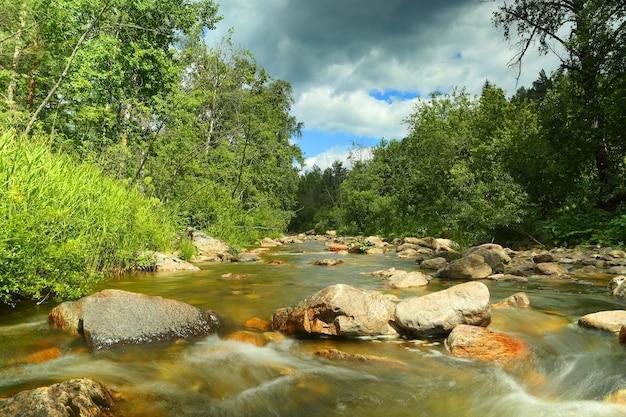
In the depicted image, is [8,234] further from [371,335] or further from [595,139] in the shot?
[595,139]

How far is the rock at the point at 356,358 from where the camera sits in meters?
4.06

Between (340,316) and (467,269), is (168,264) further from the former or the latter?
(467,269)

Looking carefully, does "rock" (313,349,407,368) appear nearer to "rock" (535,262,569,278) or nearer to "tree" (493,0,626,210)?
"rock" (535,262,569,278)

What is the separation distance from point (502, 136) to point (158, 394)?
2155cm

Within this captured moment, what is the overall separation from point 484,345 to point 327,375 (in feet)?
6.36

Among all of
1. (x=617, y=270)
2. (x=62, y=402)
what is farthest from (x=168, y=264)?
(x=617, y=270)

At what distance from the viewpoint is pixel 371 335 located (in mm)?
4918

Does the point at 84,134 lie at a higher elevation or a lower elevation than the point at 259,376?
higher

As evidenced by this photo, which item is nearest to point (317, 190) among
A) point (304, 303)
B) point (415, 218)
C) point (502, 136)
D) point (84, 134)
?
point (415, 218)

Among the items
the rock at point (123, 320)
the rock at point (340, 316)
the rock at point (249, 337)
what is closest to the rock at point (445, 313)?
the rock at point (340, 316)

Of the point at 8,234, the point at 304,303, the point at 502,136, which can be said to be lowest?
the point at 304,303

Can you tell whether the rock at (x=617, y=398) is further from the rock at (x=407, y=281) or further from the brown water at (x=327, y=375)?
the rock at (x=407, y=281)

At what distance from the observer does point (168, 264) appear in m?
9.96

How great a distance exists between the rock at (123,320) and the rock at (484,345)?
10.5ft
